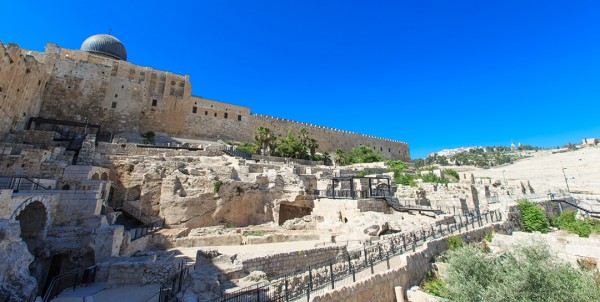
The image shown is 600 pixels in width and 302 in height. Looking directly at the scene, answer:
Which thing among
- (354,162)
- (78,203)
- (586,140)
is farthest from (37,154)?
(586,140)

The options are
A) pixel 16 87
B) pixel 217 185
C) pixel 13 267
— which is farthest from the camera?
pixel 16 87

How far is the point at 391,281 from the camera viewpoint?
830 centimetres

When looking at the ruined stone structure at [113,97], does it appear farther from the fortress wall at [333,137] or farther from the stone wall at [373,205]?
the stone wall at [373,205]

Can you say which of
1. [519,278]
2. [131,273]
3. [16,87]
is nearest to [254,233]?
[131,273]

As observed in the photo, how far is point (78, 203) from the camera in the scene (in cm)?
1073

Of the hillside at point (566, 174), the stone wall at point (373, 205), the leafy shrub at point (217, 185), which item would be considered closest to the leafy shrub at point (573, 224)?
the stone wall at point (373, 205)

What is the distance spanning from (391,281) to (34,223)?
12193 millimetres

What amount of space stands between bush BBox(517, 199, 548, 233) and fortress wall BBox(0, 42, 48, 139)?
1430 inches

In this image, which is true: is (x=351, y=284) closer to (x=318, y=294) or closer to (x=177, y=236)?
(x=318, y=294)

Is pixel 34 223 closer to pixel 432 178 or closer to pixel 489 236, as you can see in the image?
pixel 489 236

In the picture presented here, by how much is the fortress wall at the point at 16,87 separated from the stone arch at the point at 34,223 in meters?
15.2

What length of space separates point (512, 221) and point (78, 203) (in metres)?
23.2

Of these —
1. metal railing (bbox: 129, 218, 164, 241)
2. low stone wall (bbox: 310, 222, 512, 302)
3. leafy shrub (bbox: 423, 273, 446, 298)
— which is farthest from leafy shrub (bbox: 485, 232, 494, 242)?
metal railing (bbox: 129, 218, 164, 241)

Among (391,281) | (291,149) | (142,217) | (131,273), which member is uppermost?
(291,149)
